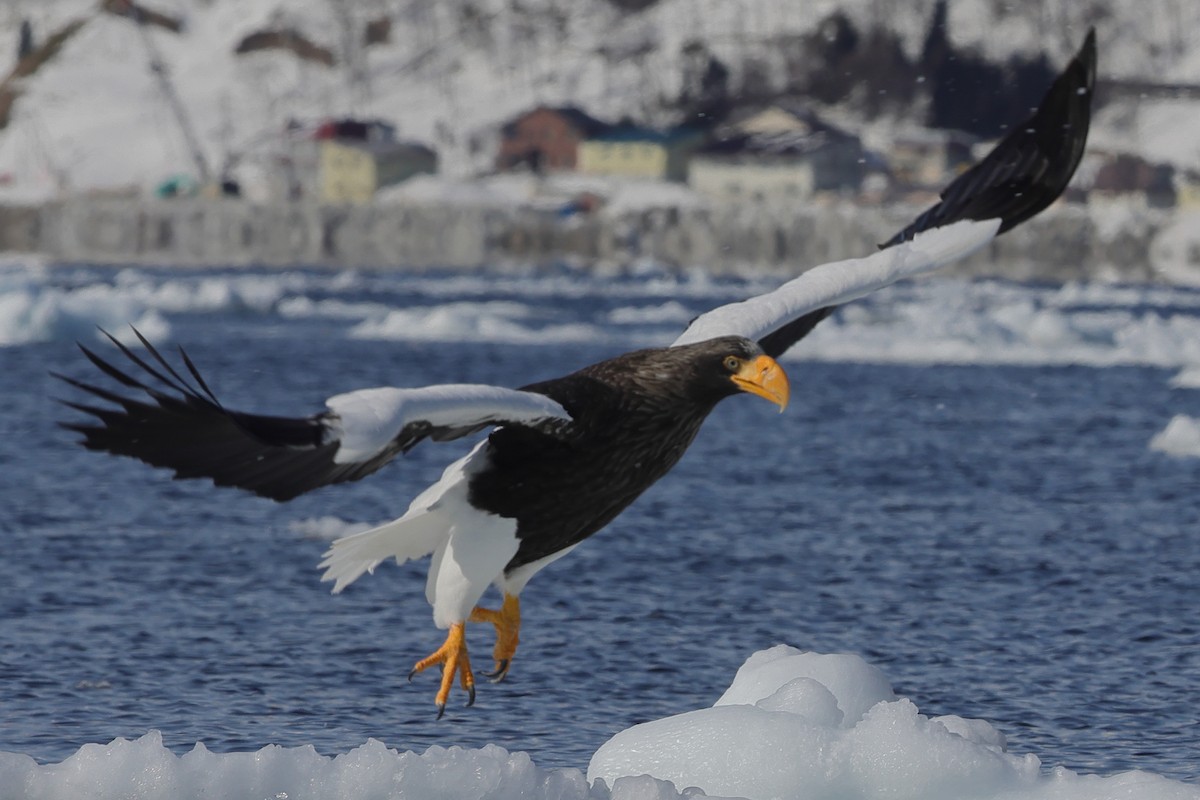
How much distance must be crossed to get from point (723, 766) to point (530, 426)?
1567 millimetres

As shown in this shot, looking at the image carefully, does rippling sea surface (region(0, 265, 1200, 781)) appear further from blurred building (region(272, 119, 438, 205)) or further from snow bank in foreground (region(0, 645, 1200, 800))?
blurred building (region(272, 119, 438, 205))

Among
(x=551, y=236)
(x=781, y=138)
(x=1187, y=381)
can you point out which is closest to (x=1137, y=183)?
(x=781, y=138)

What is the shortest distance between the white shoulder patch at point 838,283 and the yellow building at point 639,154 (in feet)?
306

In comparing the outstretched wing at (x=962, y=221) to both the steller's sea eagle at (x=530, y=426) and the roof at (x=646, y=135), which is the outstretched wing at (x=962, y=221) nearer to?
the steller's sea eagle at (x=530, y=426)

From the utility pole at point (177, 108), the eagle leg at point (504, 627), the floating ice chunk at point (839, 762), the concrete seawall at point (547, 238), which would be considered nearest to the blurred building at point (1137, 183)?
the concrete seawall at point (547, 238)

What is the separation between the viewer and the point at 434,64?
152 meters

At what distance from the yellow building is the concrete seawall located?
14.7 metres

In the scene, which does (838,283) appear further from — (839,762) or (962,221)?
(839,762)

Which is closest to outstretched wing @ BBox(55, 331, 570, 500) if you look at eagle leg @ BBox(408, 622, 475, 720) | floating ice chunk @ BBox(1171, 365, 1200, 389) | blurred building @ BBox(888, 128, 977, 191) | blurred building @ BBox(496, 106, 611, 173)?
eagle leg @ BBox(408, 622, 475, 720)

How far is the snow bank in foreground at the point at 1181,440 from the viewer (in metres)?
20.9

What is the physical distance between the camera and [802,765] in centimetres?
723

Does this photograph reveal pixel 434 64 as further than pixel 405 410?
Yes

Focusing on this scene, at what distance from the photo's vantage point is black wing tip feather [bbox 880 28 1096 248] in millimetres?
9406

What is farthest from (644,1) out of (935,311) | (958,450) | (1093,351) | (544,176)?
(958,450)
